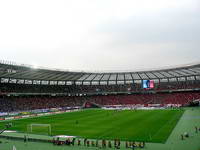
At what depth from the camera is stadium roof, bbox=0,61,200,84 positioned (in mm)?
69062

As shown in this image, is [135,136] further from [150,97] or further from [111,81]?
[111,81]

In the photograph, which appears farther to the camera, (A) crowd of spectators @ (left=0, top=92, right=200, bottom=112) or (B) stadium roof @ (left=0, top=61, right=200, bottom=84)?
(A) crowd of spectators @ (left=0, top=92, right=200, bottom=112)

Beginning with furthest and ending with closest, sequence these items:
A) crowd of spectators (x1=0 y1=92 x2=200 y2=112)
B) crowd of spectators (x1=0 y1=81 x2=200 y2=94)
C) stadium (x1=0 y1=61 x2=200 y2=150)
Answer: crowd of spectators (x1=0 y1=81 x2=200 y2=94), crowd of spectators (x1=0 y1=92 x2=200 y2=112), stadium (x1=0 y1=61 x2=200 y2=150)

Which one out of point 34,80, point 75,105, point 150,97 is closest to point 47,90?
point 34,80

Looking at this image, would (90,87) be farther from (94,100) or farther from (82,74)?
(82,74)

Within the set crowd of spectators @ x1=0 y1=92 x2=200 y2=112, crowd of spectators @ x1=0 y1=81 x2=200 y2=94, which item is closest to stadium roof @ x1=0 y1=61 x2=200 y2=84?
crowd of spectators @ x1=0 y1=81 x2=200 y2=94

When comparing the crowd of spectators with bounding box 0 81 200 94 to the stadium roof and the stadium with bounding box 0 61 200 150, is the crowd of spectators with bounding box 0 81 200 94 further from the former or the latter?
the stadium roof

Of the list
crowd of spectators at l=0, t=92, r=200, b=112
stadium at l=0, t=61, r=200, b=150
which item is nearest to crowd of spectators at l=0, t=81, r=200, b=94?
stadium at l=0, t=61, r=200, b=150

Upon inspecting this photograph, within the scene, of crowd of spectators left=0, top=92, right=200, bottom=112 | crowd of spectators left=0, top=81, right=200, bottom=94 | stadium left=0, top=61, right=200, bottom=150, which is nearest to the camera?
stadium left=0, top=61, right=200, bottom=150

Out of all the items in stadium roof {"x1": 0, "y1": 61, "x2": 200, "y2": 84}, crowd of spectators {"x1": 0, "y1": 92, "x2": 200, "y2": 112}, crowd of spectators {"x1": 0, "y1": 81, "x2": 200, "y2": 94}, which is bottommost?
crowd of spectators {"x1": 0, "y1": 92, "x2": 200, "y2": 112}

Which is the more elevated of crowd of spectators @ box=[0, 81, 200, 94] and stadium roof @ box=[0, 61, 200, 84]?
stadium roof @ box=[0, 61, 200, 84]

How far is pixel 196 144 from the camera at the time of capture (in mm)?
26469

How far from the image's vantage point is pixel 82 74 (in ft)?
331

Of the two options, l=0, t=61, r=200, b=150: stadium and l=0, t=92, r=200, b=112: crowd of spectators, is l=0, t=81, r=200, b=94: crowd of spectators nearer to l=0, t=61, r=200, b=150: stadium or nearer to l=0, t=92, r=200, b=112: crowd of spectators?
l=0, t=61, r=200, b=150: stadium
